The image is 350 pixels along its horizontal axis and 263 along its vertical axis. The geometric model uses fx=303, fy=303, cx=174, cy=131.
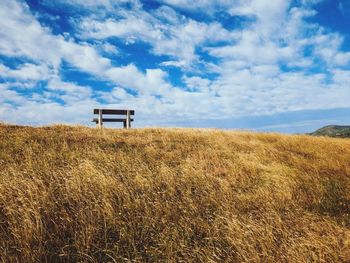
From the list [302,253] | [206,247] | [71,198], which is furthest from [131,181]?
[302,253]

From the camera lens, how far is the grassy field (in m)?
4.46

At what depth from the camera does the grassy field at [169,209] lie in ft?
14.6

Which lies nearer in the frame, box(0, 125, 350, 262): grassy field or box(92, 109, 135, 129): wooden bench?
box(0, 125, 350, 262): grassy field

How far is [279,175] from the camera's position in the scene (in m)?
9.25

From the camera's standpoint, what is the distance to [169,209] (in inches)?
236

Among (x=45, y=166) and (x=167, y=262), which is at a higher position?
(x=45, y=166)

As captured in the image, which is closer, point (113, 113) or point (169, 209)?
point (169, 209)

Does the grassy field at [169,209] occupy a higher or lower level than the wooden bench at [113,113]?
lower

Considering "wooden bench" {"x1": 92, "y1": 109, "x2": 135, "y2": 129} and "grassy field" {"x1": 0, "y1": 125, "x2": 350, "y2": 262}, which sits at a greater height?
"wooden bench" {"x1": 92, "y1": 109, "x2": 135, "y2": 129}

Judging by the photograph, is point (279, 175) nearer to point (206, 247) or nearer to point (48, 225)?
point (206, 247)

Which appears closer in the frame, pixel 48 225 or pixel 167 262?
pixel 167 262

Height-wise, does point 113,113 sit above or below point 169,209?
above

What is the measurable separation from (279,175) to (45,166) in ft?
22.2

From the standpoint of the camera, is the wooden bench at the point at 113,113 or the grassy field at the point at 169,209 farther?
the wooden bench at the point at 113,113
